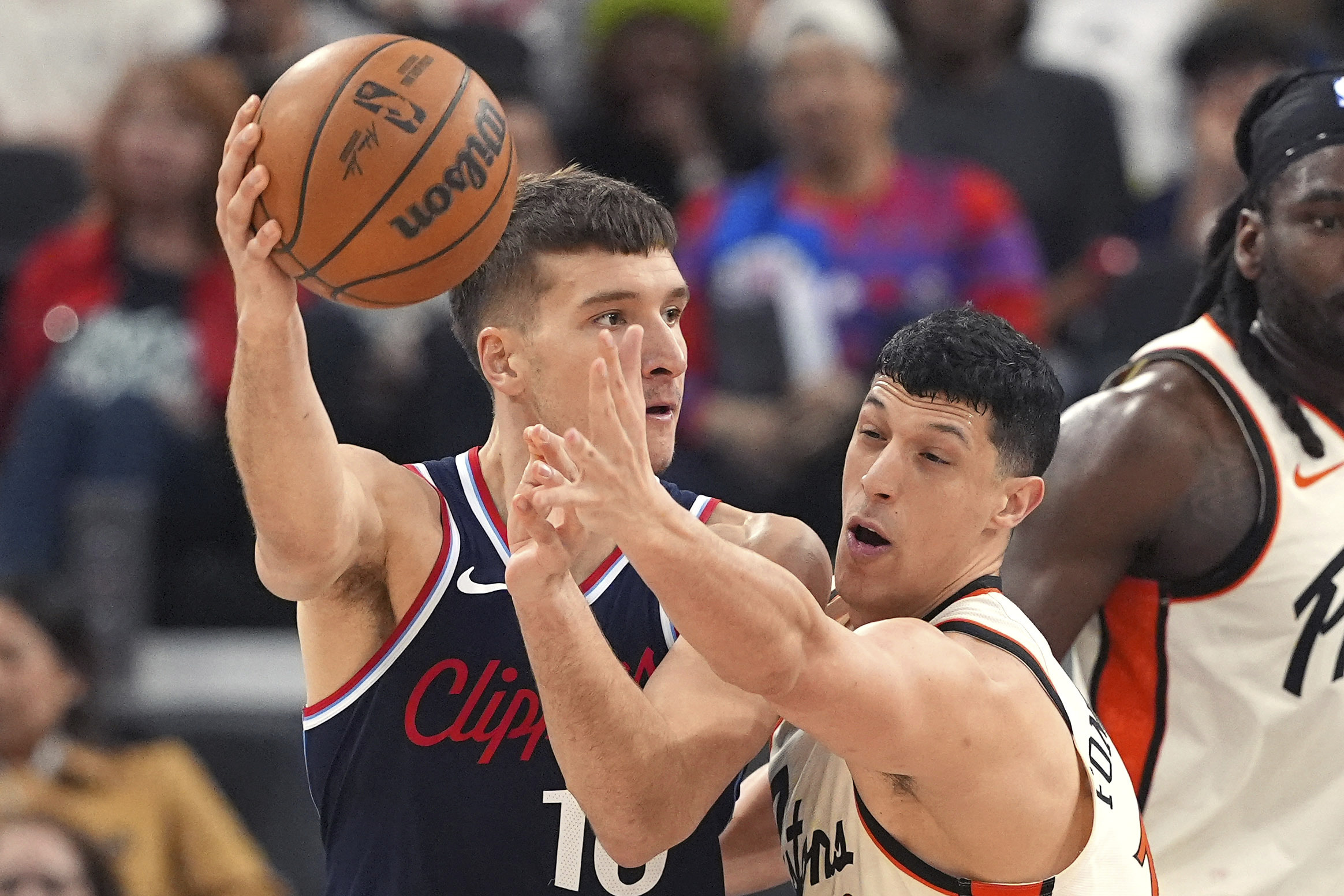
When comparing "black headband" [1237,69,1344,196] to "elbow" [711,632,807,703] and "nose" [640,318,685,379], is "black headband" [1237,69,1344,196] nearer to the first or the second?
"nose" [640,318,685,379]

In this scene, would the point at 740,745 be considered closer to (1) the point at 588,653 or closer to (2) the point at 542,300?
(1) the point at 588,653

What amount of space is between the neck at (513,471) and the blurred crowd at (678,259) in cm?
316

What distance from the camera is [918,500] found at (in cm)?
335

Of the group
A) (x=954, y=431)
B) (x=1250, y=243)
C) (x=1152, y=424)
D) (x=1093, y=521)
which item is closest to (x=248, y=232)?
(x=954, y=431)

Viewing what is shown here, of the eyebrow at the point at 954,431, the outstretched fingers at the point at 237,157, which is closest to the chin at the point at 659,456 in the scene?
the eyebrow at the point at 954,431

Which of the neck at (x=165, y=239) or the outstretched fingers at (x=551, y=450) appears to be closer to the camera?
the outstretched fingers at (x=551, y=450)

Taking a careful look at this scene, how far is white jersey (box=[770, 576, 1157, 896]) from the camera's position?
Result: 325 cm

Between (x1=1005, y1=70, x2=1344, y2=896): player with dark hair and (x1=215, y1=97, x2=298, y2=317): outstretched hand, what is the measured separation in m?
1.81

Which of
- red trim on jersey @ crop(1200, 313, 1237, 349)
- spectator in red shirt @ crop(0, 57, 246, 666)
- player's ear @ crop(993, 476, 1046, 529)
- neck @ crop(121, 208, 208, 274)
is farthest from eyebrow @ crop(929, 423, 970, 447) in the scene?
neck @ crop(121, 208, 208, 274)

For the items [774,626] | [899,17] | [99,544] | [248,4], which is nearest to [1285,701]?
[774,626]

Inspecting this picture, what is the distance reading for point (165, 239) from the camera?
7801mm

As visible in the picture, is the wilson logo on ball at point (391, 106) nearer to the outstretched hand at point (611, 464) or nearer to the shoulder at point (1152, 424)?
the outstretched hand at point (611, 464)

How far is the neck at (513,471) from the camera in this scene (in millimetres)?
3748

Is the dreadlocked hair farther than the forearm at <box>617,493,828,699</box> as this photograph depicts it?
Yes
